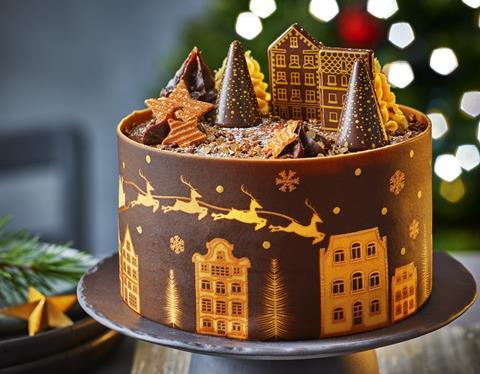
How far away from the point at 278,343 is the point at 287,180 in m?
0.21

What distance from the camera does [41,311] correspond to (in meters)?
1.47

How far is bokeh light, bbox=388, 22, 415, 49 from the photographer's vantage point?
2.34m

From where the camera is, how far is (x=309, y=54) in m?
1.40

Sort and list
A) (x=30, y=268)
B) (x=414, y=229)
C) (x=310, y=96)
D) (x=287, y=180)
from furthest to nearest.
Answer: (x=30, y=268)
(x=310, y=96)
(x=414, y=229)
(x=287, y=180)

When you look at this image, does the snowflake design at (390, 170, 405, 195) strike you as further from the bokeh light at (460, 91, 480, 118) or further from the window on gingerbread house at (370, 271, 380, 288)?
the bokeh light at (460, 91, 480, 118)

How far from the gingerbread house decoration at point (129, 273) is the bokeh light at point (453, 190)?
4.56 feet

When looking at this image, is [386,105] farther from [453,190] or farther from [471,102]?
[453,190]

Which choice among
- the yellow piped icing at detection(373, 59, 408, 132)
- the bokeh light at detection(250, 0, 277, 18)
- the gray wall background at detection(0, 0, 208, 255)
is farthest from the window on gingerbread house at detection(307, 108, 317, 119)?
the gray wall background at detection(0, 0, 208, 255)

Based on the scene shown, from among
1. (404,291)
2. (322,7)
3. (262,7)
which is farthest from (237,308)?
(262,7)

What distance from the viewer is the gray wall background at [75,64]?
12.5 feet

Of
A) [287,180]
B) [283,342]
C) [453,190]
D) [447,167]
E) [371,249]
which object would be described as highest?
[287,180]

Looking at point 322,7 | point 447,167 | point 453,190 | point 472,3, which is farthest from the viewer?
point 453,190

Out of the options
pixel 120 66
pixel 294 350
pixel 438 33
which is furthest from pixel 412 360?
pixel 120 66

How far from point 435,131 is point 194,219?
127cm
